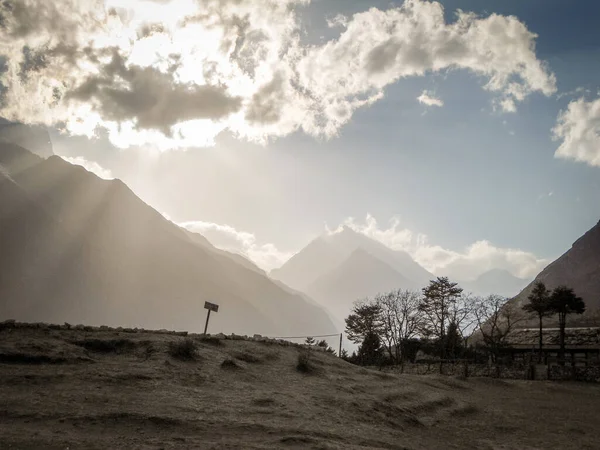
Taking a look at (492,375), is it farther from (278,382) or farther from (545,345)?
(278,382)

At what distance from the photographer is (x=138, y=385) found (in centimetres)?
1146

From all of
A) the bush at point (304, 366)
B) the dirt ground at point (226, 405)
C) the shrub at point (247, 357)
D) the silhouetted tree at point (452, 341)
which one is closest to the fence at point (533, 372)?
the dirt ground at point (226, 405)

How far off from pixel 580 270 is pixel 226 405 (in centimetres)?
13425

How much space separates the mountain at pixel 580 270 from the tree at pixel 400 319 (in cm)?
5001

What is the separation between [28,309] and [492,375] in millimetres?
193552

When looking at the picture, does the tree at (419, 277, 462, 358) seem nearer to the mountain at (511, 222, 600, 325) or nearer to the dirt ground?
the dirt ground

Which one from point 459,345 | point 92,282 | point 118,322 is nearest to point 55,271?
point 92,282

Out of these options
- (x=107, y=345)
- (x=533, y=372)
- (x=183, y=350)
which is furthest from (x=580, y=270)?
(x=107, y=345)

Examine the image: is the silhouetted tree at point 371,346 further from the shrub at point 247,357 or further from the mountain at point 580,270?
the mountain at point 580,270

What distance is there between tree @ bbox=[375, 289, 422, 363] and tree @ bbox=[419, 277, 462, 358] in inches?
53.7

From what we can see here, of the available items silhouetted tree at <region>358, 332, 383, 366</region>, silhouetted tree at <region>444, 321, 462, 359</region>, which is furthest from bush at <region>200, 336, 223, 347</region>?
silhouetted tree at <region>444, 321, 462, 359</region>

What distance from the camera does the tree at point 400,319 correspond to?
182 feet

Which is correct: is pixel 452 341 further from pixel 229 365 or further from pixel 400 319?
pixel 229 365

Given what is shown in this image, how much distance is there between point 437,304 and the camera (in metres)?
55.0
